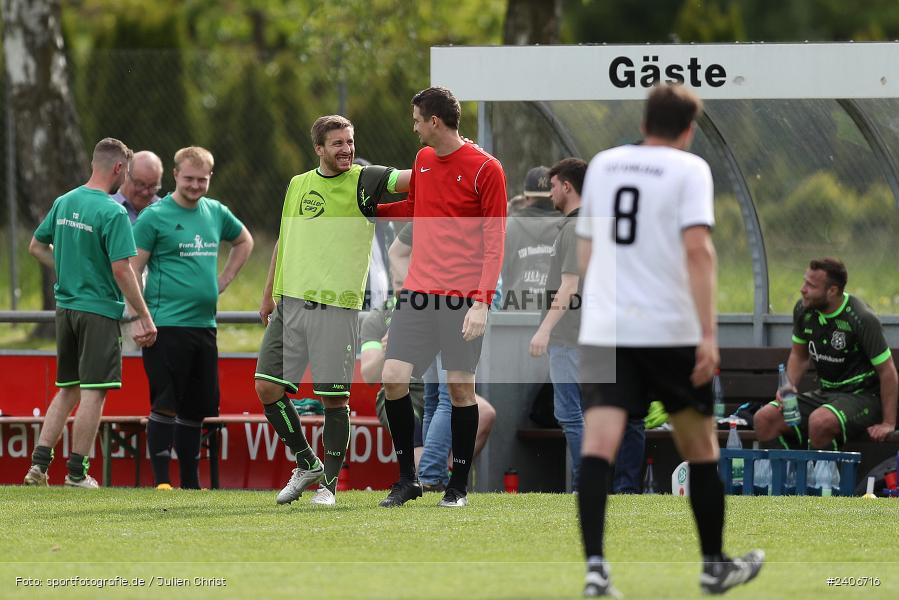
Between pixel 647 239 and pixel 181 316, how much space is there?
5.55 meters

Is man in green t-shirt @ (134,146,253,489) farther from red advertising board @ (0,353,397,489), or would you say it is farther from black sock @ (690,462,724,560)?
black sock @ (690,462,724,560)

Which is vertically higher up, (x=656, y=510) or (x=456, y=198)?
(x=456, y=198)

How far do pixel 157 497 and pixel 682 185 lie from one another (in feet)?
16.3

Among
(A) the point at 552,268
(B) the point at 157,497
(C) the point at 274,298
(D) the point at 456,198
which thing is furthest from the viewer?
(A) the point at 552,268

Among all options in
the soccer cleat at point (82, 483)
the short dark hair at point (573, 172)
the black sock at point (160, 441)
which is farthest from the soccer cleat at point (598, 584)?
the black sock at point (160, 441)

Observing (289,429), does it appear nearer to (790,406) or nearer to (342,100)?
(790,406)

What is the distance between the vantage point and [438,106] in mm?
8250

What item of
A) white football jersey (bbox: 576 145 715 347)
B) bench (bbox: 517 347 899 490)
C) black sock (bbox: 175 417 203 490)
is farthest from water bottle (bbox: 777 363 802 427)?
white football jersey (bbox: 576 145 715 347)

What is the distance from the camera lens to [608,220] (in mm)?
5684

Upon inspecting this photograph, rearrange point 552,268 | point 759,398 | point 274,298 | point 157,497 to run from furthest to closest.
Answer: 1. point 759,398
2. point 552,268
3. point 157,497
4. point 274,298

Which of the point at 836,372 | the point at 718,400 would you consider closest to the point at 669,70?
the point at 836,372

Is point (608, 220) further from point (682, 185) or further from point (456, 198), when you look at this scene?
point (456, 198)

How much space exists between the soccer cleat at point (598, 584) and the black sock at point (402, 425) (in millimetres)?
3121

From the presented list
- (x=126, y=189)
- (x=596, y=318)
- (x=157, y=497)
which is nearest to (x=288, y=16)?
(x=126, y=189)
